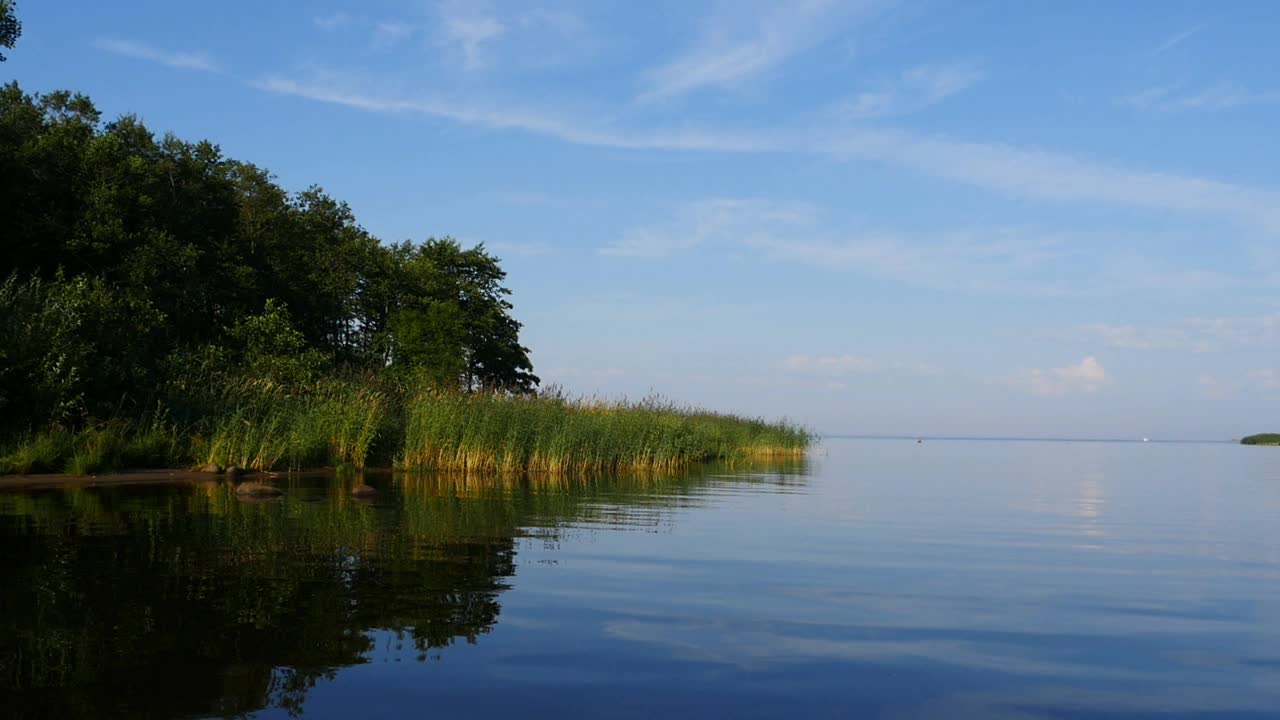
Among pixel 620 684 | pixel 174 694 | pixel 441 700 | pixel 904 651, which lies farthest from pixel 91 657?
pixel 904 651

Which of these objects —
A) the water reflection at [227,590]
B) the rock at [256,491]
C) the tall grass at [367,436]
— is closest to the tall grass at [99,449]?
the tall grass at [367,436]

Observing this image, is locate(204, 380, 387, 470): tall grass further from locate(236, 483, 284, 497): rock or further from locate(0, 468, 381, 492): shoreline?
locate(236, 483, 284, 497): rock

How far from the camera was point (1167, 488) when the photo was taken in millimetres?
26281

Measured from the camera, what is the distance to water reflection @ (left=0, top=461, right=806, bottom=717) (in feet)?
16.5

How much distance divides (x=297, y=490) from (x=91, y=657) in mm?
13082

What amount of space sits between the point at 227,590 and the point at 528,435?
61.2ft

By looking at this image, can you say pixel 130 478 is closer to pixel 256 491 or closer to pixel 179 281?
pixel 256 491

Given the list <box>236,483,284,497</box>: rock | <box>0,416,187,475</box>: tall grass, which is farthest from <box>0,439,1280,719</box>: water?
<box>0,416,187,475</box>: tall grass

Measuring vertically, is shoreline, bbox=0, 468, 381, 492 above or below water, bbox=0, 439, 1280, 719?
above

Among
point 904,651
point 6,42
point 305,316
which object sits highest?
point 6,42

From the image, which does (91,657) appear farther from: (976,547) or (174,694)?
(976,547)

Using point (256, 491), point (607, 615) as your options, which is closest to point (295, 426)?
point (256, 491)

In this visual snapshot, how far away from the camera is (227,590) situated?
7.42 m

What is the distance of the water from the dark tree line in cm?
672
